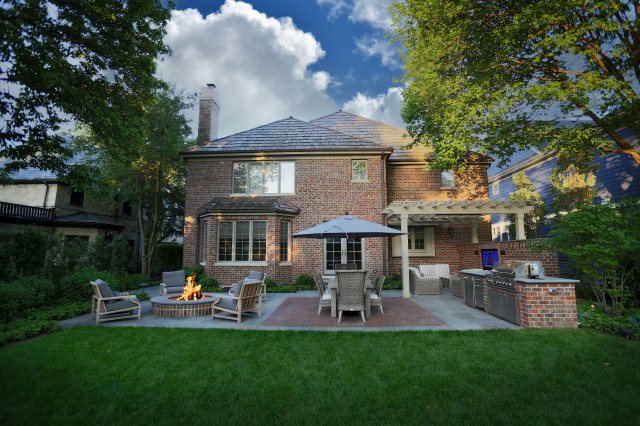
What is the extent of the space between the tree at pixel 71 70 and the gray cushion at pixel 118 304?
462 cm

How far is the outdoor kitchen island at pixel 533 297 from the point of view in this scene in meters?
5.82

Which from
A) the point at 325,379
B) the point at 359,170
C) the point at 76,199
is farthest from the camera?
the point at 76,199

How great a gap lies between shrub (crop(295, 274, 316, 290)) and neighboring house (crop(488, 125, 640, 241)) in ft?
30.0

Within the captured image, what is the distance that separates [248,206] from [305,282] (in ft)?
13.6

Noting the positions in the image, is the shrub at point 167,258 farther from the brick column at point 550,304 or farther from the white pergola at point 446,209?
the brick column at point 550,304

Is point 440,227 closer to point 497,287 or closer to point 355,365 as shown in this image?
point 497,287

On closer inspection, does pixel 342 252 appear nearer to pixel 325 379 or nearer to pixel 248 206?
pixel 248 206

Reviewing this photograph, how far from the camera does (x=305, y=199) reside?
43.8 feet

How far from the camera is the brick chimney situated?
617 inches

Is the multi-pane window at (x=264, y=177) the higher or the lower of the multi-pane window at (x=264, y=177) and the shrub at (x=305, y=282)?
the higher

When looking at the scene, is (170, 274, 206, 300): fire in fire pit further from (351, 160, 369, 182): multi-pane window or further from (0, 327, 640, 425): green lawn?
(351, 160, 369, 182): multi-pane window

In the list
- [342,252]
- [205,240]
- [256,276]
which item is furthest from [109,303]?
[342,252]

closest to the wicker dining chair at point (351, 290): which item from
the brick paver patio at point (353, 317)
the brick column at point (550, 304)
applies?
the brick paver patio at point (353, 317)

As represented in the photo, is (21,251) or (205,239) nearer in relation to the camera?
(21,251)
